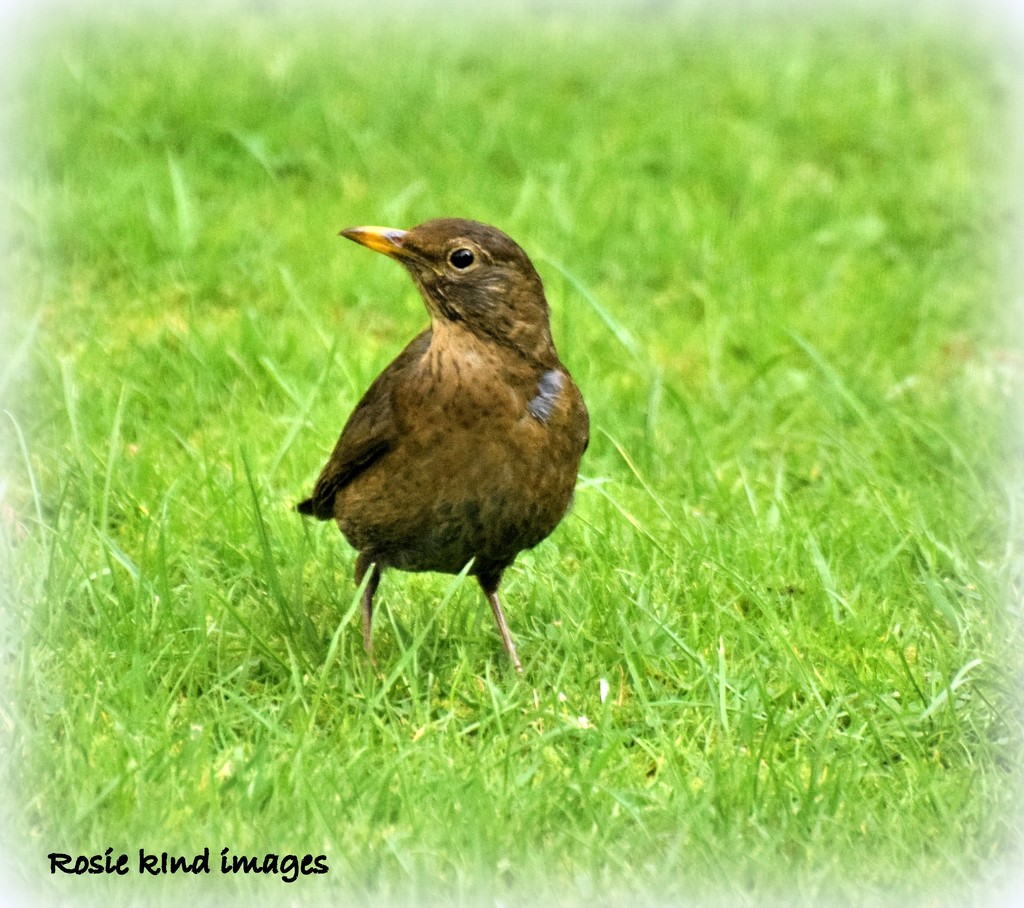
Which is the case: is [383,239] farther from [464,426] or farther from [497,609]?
[497,609]

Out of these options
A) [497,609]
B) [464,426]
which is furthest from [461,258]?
[497,609]

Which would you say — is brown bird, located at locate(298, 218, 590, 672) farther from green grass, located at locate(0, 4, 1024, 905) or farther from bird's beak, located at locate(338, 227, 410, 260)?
green grass, located at locate(0, 4, 1024, 905)

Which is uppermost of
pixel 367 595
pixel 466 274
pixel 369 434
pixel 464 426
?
pixel 466 274

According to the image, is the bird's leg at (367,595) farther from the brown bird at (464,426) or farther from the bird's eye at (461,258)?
the bird's eye at (461,258)

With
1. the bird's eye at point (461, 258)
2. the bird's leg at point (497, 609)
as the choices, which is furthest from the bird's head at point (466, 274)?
the bird's leg at point (497, 609)

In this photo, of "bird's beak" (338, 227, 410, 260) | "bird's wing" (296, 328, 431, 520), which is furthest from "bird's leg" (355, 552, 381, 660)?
"bird's beak" (338, 227, 410, 260)
